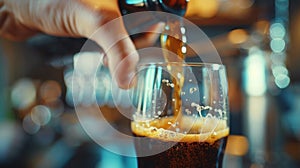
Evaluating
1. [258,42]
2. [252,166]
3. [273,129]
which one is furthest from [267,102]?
[252,166]

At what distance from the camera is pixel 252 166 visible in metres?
0.96

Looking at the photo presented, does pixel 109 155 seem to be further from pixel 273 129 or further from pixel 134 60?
pixel 273 129

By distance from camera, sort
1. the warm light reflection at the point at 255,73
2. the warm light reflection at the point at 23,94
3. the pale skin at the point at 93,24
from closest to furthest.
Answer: the pale skin at the point at 93,24
the warm light reflection at the point at 23,94
the warm light reflection at the point at 255,73

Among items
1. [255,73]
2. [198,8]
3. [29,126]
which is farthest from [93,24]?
[255,73]

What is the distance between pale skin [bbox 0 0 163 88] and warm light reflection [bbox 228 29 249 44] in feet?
3.87

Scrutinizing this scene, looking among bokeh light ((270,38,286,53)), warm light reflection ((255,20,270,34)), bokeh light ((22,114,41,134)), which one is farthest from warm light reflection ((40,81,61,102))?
bokeh light ((270,38,286,53))

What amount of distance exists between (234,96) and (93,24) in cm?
137

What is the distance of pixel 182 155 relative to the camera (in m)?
0.37

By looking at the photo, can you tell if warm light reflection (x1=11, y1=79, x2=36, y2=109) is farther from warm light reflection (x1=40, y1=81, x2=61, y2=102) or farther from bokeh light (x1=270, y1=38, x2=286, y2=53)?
bokeh light (x1=270, y1=38, x2=286, y2=53)

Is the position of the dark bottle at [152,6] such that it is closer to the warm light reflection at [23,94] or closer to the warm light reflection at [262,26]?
the warm light reflection at [23,94]

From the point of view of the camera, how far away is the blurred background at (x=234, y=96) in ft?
3.28

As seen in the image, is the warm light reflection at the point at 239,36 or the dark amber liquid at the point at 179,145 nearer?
the dark amber liquid at the point at 179,145

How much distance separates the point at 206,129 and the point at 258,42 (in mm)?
1438

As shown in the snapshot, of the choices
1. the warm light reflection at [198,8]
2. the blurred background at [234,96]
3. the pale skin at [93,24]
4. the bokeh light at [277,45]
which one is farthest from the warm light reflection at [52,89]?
the bokeh light at [277,45]
